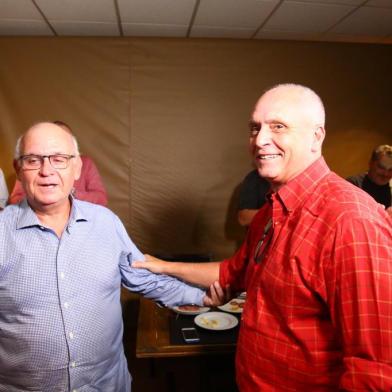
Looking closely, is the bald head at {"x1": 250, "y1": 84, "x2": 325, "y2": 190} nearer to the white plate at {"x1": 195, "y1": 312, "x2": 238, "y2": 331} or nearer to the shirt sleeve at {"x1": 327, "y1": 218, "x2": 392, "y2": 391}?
the shirt sleeve at {"x1": 327, "y1": 218, "x2": 392, "y2": 391}

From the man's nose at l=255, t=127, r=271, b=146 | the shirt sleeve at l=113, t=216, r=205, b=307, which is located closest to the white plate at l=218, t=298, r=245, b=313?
the shirt sleeve at l=113, t=216, r=205, b=307

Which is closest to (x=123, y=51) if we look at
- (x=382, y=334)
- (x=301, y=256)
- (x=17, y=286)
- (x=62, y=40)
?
(x=62, y=40)

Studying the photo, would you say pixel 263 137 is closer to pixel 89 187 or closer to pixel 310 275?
pixel 310 275

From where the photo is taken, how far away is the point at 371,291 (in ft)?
3.11

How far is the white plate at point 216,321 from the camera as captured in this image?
6.50ft

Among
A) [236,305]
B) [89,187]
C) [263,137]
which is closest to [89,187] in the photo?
[89,187]

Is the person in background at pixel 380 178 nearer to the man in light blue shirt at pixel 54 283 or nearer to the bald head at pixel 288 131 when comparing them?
the bald head at pixel 288 131

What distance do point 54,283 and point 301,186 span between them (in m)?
0.92

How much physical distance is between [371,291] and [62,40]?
361 centimetres

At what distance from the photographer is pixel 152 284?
67.1 inches

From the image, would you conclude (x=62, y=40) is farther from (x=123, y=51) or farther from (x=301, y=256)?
(x=301, y=256)

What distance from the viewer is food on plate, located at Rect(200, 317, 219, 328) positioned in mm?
1998

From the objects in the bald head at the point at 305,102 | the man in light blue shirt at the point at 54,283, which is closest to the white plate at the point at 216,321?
the man in light blue shirt at the point at 54,283

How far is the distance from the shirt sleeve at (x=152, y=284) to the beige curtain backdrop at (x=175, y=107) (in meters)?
2.12
